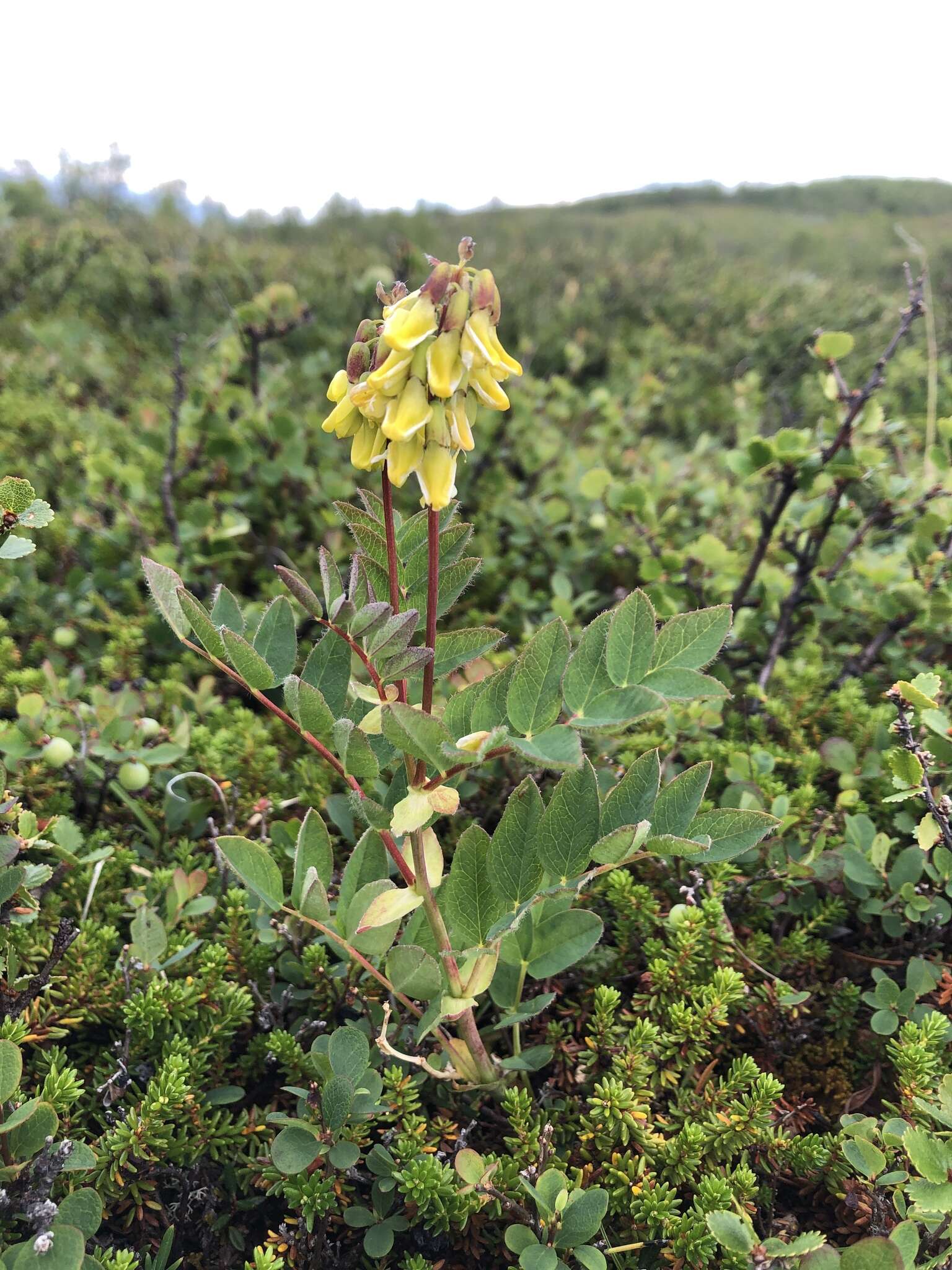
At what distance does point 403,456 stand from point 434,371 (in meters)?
0.09

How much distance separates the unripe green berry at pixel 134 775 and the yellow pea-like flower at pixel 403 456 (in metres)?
0.95

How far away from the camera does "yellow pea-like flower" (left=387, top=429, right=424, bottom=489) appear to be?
2.68 ft

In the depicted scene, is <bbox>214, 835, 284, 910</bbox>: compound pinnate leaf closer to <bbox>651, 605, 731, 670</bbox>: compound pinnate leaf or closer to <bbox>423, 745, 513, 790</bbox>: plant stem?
<bbox>423, 745, 513, 790</bbox>: plant stem

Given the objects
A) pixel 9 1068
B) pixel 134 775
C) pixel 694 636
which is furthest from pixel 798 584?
pixel 9 1068

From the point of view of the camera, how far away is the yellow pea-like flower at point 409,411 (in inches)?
31.2

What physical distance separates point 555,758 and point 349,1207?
69cm

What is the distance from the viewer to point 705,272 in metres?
7.77

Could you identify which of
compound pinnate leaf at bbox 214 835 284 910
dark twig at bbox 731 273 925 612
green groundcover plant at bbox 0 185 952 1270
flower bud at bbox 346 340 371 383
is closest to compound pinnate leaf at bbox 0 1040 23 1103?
green groundcover plant at bbox 0 185 952 1270

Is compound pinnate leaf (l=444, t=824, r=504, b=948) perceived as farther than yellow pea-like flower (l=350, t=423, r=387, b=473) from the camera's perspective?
Yes

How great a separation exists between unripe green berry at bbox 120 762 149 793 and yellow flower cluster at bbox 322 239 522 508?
0.93m

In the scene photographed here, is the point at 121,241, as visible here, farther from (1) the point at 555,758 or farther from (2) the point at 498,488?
(1) the point at 555,758

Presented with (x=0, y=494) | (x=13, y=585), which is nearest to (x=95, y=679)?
(x=13, y=585)

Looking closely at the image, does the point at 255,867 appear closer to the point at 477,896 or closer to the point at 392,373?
the point at 477,896

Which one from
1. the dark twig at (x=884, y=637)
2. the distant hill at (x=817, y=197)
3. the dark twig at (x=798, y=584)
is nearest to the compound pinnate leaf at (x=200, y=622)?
the dark twig at (x=798, y=584)
